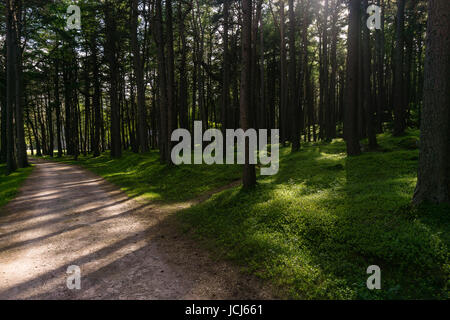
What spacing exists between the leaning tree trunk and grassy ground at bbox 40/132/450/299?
0.58 metres

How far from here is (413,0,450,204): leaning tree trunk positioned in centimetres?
585

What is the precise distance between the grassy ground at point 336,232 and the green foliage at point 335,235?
0.02 m

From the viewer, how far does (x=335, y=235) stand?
5.75m

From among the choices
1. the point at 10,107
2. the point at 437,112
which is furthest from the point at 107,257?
the point at 10,107

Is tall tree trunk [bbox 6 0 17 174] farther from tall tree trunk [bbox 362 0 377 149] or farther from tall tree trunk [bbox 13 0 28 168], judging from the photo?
tall tree trunk [bbox 362 0 377 149]

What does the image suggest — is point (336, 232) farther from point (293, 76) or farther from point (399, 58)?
point (399, 58)

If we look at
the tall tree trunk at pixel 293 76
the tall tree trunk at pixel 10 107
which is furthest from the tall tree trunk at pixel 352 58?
the tall tree trunk at pixel 10 107

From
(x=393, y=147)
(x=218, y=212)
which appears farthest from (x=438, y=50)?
(x=393, y=147)

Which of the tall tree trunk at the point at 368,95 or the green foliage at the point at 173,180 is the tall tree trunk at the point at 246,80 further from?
the tall tree trunk at the point at 368,95

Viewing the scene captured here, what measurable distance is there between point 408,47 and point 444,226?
3125 centimetres

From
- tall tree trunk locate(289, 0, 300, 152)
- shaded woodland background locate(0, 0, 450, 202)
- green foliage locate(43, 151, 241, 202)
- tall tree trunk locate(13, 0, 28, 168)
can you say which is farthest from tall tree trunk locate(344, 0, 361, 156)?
tall tree trunk locate(13, 0, 28, 168)

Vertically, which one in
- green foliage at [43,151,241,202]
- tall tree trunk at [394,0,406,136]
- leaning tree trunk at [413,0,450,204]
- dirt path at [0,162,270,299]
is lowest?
dirt path at [0,162,270,299]

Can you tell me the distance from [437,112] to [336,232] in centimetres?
353

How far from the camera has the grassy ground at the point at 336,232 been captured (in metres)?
4.42
